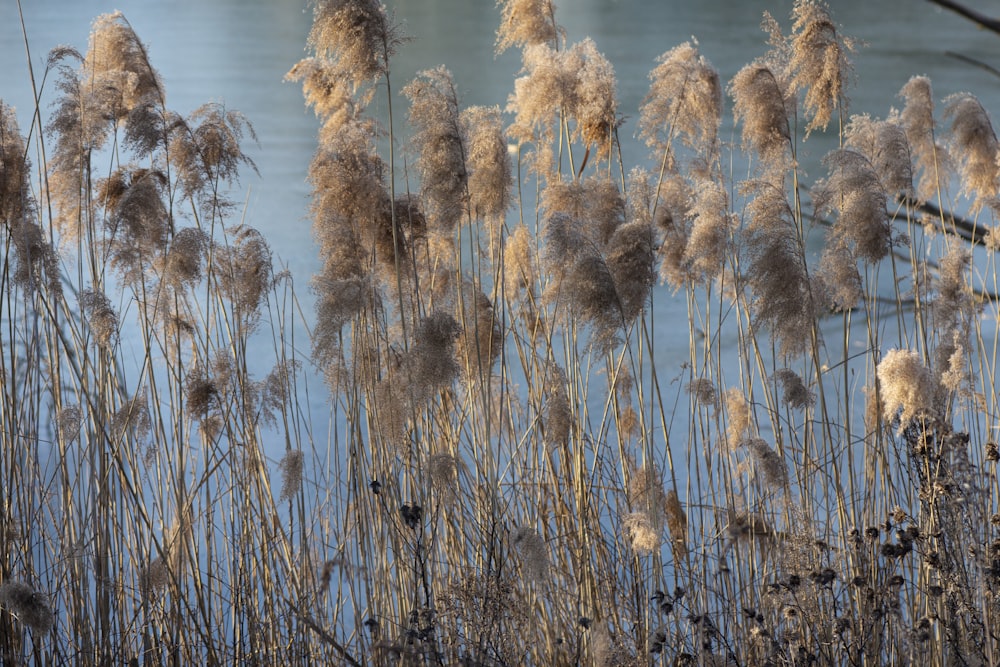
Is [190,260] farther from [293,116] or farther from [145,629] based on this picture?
[293,116]

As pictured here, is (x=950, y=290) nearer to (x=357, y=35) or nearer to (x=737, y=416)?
(x=737, y=416)

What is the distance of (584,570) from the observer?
6.26ft

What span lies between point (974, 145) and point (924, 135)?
0.17m

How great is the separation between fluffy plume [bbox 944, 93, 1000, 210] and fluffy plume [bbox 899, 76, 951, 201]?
48 millimetres

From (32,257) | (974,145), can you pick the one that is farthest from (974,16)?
(974,145)

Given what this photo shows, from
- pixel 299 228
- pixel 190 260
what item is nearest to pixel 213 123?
pixel 190 260

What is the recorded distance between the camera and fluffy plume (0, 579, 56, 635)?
1.43 meters

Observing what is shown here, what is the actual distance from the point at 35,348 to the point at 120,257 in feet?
1.00

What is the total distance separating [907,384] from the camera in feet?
5.23

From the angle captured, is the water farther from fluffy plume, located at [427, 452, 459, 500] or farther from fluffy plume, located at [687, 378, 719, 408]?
fluffy plume, located at [427, 452, 459, 500]

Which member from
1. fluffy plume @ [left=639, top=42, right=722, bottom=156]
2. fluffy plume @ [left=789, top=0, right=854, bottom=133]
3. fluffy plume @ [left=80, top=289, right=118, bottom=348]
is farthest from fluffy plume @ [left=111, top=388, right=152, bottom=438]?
fluffy plume @ [left=789, top=0, right=854, bottom=133]

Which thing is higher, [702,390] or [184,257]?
Result: [184,257]

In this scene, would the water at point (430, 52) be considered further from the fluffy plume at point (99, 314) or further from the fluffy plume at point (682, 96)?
the fluffy plume at point (99, 314)

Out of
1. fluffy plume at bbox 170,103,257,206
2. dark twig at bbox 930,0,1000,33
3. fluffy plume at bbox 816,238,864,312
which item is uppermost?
fluffy plume at bbox 170,103,257,206
